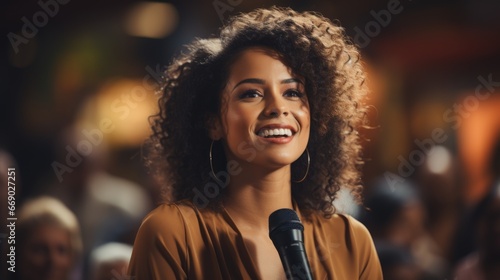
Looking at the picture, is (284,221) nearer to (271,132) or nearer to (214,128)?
(271,132)

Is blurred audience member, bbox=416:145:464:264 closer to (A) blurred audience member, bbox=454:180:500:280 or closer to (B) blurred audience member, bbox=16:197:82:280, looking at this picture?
(A) blurred audience member, bbox=454:180:500:280

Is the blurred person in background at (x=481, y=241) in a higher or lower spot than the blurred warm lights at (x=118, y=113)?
lower

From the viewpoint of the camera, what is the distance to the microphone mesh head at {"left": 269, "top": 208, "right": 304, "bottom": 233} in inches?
48.6

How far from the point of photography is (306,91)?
59.6 inches

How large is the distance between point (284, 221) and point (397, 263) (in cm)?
96

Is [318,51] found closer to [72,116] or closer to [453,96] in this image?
[72,116]

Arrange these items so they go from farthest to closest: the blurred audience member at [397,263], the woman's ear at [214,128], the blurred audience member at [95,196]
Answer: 1. the blurred audience member at [95,196]
2. the blurred audience member at [397,263]
3. the woman's ear at [214,128]

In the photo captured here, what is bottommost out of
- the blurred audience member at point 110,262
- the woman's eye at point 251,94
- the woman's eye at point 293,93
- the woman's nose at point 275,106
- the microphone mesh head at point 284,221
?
the blurred audience member at point 110,262

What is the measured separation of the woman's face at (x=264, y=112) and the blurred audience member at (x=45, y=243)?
23.7 inches

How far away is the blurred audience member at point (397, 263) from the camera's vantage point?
210cm

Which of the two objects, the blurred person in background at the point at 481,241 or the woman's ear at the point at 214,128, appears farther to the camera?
the blurred person in background at the point at 481,241

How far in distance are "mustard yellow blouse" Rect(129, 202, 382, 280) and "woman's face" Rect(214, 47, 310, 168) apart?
0.46 feet

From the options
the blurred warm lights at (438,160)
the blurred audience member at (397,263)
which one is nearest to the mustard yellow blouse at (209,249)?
the blurred audience member at (397,263)

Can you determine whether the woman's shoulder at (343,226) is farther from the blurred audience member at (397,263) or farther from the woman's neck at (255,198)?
the blurred audience member at (397,263)
